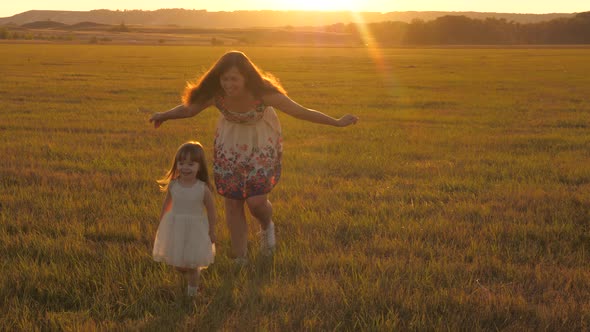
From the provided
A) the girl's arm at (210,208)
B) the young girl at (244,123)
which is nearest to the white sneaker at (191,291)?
the girl's arm at (210,208)

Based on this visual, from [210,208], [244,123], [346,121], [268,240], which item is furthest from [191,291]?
[346,121]

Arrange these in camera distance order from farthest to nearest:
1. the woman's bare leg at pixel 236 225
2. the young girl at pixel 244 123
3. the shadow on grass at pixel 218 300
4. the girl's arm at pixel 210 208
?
the woman's bare leg at pixel 236 225
the young girl at pixel 244 123
the girl's arm at pixel 210 208
the shadow on grass at pixel 218 300

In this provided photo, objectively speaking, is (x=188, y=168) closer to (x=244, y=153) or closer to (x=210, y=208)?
(x=210, y=208)

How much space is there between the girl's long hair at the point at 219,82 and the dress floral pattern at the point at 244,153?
3.7 inches

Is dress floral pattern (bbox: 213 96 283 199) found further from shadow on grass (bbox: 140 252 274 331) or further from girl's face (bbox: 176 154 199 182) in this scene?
girl's face (bbox: 176 154 199 182)

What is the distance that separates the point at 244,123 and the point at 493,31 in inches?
4034

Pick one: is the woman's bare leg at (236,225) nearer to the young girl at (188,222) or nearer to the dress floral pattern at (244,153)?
the dress floral pattern at (244,153)

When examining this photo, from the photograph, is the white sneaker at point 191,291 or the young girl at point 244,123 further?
the young girl at point 244,123

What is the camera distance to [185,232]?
3613 mm

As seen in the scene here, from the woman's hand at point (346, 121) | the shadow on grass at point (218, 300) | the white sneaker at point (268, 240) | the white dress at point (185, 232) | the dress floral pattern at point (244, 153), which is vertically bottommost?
the shadow on grass at point (218, 300)

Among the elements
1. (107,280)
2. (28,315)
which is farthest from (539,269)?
(28,315)

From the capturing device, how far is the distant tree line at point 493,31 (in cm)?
9525

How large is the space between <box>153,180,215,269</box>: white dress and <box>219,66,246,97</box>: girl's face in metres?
0.78

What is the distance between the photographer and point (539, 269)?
13.5ft
